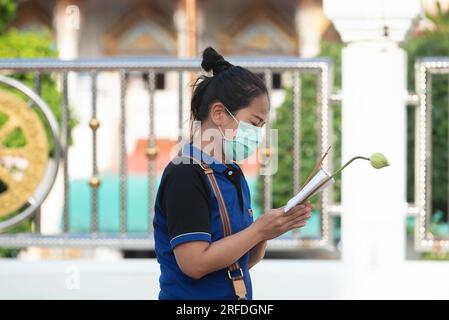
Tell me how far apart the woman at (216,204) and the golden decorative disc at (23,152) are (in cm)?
298

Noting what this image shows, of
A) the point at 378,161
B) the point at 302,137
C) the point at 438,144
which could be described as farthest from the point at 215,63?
the point at 438,144

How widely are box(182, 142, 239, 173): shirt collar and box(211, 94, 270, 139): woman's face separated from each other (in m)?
0.08

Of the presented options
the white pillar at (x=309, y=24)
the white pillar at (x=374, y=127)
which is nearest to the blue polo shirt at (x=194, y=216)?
the white pillar at (x=374, y=127)

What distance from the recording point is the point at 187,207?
128 inches

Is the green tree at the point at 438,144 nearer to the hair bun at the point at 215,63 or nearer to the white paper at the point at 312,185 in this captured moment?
the hair bun at the point at 215,63

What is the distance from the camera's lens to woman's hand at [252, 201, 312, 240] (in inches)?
127

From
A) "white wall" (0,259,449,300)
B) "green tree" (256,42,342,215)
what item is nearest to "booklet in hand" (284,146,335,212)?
"white wall" (0,259,449,300)

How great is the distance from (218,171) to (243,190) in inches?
4.8

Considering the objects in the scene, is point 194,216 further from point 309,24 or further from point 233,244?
point 309,24

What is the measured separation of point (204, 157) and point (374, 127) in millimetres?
2982

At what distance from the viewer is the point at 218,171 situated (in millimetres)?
3375
